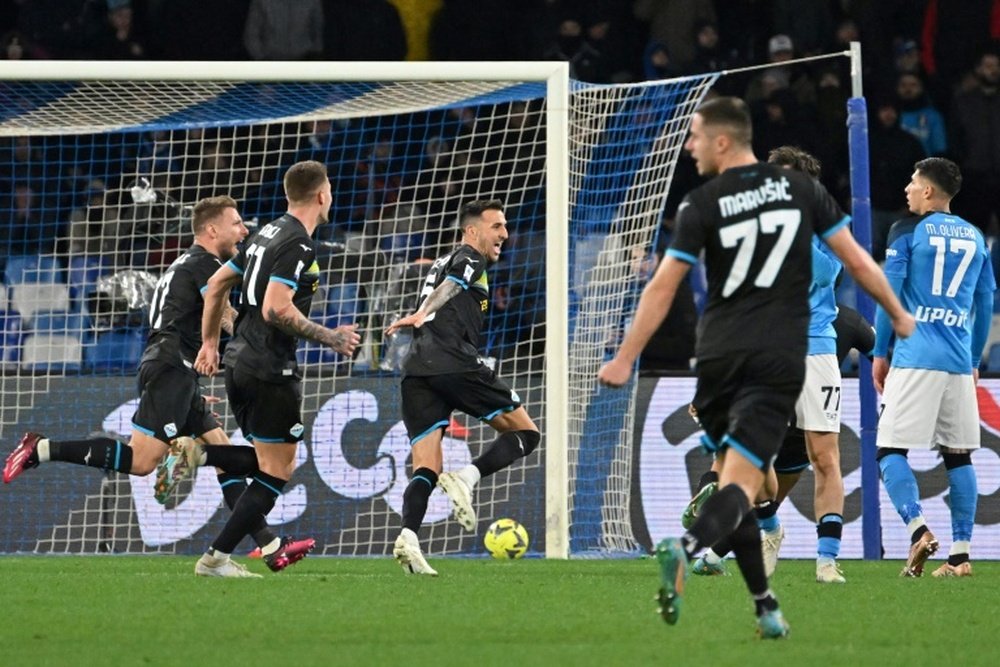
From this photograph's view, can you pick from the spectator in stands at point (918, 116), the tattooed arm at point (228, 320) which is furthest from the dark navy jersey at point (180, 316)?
the spectator in stands at point (918, 116)

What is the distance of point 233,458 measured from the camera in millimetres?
9711

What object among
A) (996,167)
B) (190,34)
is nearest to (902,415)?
(996,167)

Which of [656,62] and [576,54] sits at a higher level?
[576,54]

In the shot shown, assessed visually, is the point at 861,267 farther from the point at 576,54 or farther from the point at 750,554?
the point at 576,54

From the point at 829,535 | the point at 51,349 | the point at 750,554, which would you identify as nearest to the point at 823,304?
the point at 829,535

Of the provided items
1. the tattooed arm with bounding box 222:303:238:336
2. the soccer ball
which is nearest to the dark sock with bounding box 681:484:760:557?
the tattooed arm with bounding box 222:303:238:336

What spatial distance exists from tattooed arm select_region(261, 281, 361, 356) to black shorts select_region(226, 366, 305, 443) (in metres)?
0.40

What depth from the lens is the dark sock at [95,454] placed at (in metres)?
10.0

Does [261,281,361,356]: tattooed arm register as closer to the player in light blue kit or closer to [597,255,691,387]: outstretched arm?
[597,255,691,387]: outstretched arm

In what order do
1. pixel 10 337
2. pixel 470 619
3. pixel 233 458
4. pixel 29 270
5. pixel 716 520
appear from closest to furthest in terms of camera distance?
pixel 716 520 → pixel 470 619 → pixel 233 458 → pixel 29 270 → pixel 10 337

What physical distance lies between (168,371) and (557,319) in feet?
8.12

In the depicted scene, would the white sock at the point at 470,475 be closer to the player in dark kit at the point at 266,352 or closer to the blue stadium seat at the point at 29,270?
the player in dark kit at the point at 266,352

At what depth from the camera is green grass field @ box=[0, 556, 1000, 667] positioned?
574 centimetres

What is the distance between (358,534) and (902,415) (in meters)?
3.98
